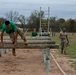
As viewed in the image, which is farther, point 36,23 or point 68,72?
point 36,23

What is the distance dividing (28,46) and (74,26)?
57.9 meters

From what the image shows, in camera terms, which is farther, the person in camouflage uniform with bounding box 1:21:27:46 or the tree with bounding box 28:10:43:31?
the tree with bounding box 28:10:43:31

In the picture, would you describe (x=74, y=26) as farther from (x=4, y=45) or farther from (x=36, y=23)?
(x=4, y=45)

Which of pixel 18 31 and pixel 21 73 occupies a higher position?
pixel 18 31

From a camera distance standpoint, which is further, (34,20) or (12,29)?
(34,20)

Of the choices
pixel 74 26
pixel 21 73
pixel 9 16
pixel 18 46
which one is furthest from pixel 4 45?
pixel 74 26

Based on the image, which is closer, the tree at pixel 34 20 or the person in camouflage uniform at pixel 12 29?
the person in camouflage uniform at pixel 12 29

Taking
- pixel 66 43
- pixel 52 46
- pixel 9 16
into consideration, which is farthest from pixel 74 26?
pixel 52 46

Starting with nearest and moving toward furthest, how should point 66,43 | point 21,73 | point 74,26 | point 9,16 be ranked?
point 21,73 → point 66,43 → point 9,16 → point 74,26

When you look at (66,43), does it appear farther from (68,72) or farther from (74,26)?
(74,26)

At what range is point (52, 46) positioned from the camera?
38.0 ft

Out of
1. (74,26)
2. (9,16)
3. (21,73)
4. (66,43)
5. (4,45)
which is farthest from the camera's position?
(74,26)

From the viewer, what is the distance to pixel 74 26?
68500 mm

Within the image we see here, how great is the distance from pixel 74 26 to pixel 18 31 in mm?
57871
